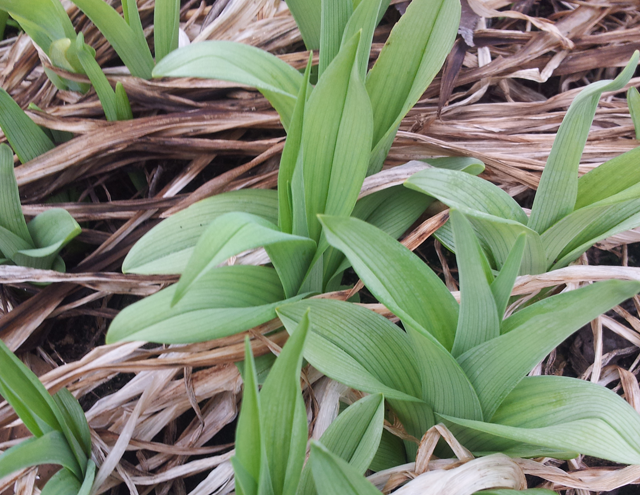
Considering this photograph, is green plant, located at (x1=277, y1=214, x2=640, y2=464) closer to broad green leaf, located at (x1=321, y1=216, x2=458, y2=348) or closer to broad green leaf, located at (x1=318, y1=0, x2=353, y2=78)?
broad green leaf, located at (x1=321, y1=216, x2=458, y2=348)

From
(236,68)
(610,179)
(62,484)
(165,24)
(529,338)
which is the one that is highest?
(165,24)

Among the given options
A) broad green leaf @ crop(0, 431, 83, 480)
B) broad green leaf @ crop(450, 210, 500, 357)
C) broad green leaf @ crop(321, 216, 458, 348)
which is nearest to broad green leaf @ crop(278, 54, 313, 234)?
broad green leaf @ crop(321, 216, 458, 348)

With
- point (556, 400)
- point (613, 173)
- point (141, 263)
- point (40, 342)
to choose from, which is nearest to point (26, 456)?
point (141, 263)

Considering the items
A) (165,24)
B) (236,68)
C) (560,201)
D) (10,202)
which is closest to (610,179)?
(560,201)

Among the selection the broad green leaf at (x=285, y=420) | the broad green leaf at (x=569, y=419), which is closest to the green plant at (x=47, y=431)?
the broad green leaf at (x=285, y=420)

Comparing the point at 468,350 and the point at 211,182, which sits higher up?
the point at 211,182

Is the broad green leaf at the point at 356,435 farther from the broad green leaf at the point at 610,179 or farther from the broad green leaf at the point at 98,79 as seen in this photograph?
the broad green leaf at the point at 98,79

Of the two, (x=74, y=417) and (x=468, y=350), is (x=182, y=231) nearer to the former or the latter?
(x=74, y=417)
